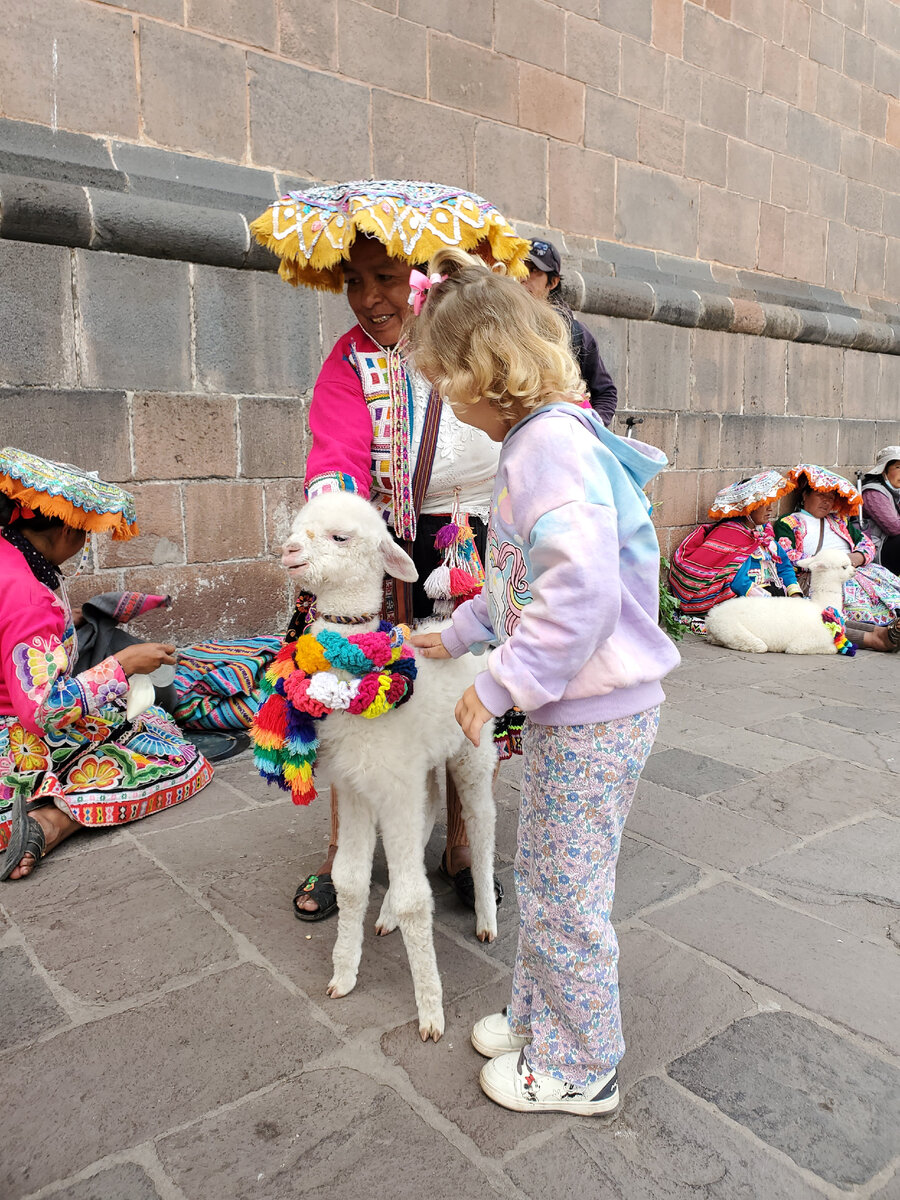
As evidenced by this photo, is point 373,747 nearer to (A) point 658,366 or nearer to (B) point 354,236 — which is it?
(B) point 354,236

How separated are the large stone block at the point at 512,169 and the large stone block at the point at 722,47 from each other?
2.14 meters

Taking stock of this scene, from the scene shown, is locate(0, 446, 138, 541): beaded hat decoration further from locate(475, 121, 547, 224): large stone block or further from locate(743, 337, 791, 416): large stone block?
locate(743, 337, 791, 416): large stone block

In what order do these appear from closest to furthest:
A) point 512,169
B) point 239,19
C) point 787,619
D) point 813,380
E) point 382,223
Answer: point 382,223 < point 239,19 < point 512,169 < point 787,619 < point 813,380

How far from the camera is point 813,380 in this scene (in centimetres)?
895

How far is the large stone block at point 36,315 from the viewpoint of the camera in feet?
13.9

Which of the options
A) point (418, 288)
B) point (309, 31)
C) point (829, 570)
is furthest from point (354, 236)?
point (829, 570)

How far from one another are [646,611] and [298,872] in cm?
178

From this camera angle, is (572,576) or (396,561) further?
(396,561)

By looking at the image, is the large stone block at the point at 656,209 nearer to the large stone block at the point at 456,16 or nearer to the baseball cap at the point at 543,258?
the large stone block at the point at 456,16

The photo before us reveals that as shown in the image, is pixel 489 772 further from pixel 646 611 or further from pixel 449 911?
pixel 646 611

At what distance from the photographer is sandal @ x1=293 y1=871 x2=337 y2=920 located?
278 cm

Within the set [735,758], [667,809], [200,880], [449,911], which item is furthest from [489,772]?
[735,758]

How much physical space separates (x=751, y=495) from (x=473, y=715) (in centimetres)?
598

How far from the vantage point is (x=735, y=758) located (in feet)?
14.0
